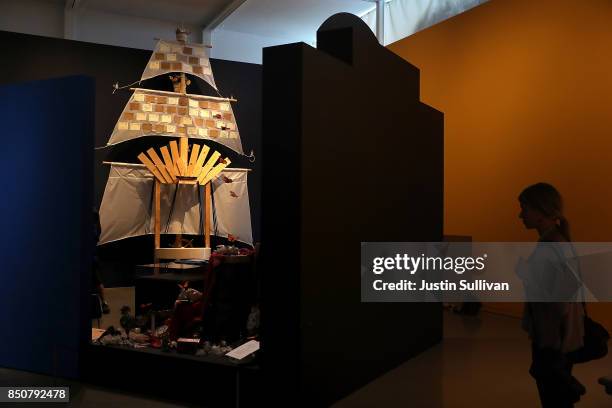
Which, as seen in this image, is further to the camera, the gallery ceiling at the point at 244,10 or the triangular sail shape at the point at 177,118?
the gallery ceiling at the point at 244,10

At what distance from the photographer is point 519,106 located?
7121 millimetres

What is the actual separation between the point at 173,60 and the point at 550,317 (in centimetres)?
840

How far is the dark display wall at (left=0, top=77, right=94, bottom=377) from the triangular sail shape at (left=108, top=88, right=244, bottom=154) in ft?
16.2

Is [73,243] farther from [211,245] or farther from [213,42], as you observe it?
[213,42]

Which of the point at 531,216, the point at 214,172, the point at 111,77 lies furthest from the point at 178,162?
the point at 531,216

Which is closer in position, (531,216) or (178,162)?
(531,216)

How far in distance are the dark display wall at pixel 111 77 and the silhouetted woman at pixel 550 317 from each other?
24.0 ft

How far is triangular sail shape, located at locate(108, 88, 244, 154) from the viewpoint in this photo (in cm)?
→ 938

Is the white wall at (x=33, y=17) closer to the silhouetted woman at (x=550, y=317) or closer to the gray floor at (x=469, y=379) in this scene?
the gray floor at (x=469, y=379)

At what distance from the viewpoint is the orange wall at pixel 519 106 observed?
6.20 metres

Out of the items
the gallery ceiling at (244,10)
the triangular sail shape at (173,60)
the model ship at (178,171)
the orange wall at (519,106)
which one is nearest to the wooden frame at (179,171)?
the model ship at (178,171)

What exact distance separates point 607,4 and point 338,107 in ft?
12.9

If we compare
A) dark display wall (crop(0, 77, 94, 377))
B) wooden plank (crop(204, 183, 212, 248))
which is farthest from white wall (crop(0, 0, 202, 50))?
dark display wall (crop(0, 77, 94, 377))

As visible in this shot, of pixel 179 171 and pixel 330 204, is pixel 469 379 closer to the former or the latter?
pixel 330 204
